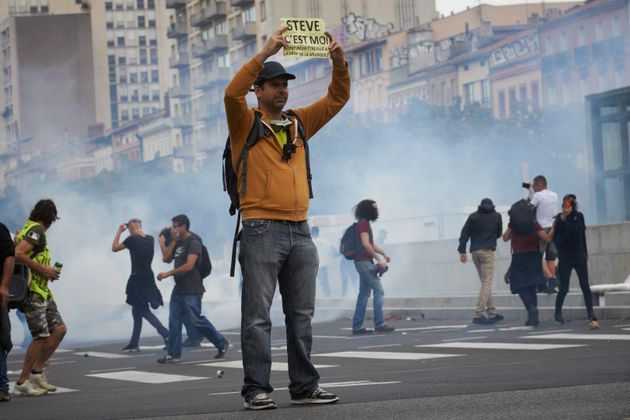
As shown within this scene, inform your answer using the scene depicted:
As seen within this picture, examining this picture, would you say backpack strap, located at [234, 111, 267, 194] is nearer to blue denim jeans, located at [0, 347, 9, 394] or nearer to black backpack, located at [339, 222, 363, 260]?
blue denim jeans, located at [0, 347, 9, 394]

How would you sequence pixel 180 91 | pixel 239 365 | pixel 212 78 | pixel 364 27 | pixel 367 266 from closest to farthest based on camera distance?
pixel 239 365 → pixel 367 266 → pixel 364 27 → pixel 212 78 → pixel 180 91

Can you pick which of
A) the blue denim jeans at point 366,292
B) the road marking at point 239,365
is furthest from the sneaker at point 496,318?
the road marking at point 239,365

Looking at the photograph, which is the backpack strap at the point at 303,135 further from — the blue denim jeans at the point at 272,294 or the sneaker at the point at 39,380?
the sneaker at the point at 39,380

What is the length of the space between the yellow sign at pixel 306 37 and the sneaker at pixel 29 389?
5.23 metres

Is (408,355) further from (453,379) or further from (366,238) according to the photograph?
(366,238)

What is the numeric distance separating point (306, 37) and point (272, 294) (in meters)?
1.51

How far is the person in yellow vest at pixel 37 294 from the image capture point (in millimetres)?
13281

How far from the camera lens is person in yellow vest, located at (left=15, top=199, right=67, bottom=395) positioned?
1328cm

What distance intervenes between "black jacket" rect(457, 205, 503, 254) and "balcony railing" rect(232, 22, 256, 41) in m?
108

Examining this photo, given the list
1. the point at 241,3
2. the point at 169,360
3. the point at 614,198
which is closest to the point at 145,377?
the point at 169,360

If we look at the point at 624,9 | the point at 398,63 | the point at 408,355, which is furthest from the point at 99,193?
A: the point at 408,355

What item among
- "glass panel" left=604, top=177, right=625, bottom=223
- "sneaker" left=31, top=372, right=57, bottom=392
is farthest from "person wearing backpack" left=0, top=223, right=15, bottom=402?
"glass panel" left=604, top=177, right=625, bottom=223

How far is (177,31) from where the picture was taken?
147m

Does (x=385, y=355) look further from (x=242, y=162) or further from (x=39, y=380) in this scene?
(x=242, y=162)
